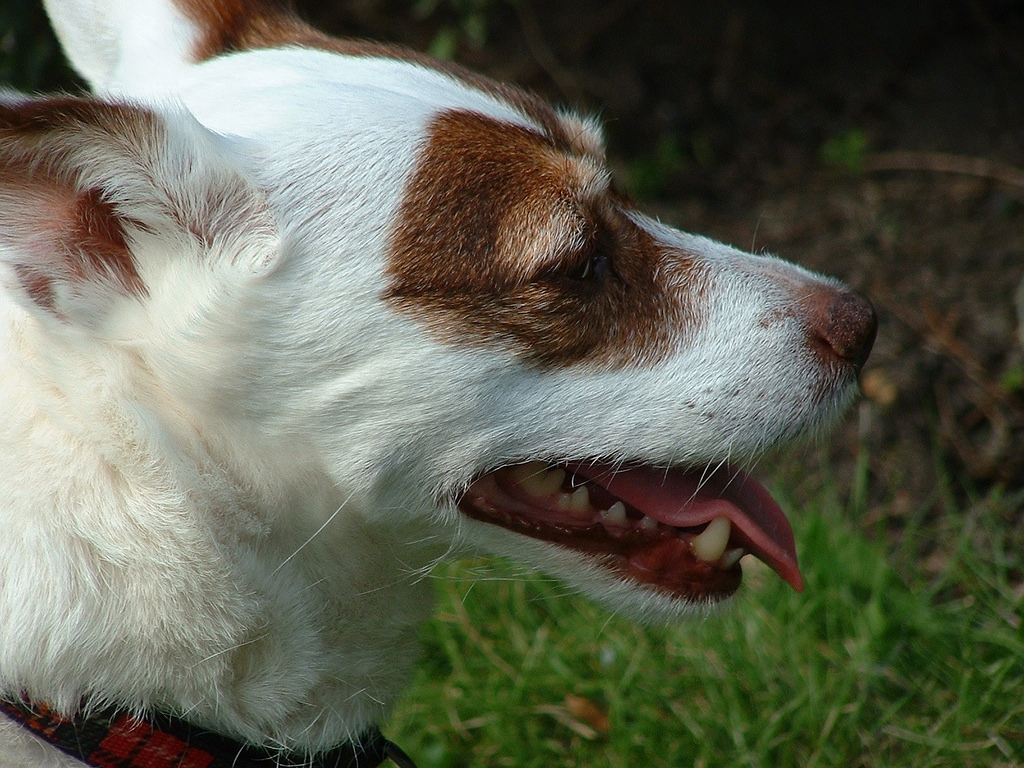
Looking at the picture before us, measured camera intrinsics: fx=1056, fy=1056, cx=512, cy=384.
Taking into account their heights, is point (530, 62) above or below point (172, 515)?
below

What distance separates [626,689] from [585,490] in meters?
1.17

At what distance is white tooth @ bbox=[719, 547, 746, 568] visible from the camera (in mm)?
2084

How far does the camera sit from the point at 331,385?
182 cm

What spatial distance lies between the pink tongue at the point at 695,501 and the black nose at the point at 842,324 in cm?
31

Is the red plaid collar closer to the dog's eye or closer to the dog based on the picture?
the dog

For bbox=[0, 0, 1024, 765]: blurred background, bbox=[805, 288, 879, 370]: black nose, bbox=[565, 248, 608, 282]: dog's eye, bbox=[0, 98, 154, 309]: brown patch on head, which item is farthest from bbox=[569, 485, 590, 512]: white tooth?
bbox=[0, 0, 1024, 765]: blurred background

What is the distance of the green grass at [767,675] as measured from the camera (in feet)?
9.04

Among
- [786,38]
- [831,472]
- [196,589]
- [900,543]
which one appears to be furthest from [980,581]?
[786,38]

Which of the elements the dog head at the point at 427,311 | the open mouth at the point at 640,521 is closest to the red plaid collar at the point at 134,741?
the dog head at the point at 427,311

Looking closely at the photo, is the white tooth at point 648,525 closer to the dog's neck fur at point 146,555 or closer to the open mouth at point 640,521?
the open mouth at point 640,521

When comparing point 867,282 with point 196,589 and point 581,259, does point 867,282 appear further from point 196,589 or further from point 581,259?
→ point 196,589

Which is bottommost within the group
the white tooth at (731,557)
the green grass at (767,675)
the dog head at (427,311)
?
the green grass at (767,675)

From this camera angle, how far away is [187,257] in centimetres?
179

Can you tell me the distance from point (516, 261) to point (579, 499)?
19.2 inches
